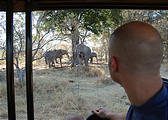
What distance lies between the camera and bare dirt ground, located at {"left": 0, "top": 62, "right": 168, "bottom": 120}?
3.98 meters

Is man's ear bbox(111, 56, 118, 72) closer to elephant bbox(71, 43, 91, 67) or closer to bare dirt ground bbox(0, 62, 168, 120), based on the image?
bare dirt ground bbox(0, 62, 168, 120)

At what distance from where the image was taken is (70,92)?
4352 mm

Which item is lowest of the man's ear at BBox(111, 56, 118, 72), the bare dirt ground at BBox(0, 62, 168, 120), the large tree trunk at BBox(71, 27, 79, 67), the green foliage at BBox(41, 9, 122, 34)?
the bare dirt ground at BBox(0, 62, 168, 120)

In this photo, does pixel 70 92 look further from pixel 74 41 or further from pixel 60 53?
pixel 74 41

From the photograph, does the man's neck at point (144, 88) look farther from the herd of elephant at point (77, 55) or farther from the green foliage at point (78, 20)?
the herd of elephant at point (77, 55)

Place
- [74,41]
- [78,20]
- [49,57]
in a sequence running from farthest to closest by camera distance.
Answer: [49,57] → [74,41] → [78,20]

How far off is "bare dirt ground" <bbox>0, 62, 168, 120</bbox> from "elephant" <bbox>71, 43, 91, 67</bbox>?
0.16 metres

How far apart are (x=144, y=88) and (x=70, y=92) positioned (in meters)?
3.74

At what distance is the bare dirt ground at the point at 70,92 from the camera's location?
3977mm

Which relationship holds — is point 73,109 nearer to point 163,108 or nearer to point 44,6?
point 44,6

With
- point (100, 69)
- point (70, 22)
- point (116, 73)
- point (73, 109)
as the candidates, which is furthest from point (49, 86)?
point (116, 73)

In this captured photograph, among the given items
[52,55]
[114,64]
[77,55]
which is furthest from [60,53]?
[114,64]

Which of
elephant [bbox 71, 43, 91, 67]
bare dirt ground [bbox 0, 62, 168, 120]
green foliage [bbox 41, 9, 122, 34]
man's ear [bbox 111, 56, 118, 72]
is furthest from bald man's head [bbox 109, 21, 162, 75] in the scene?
elephant [bbox 71, 43, 91, 67]

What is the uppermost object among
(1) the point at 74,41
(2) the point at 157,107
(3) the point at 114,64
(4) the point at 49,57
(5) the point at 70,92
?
(1) the point at 74,41
